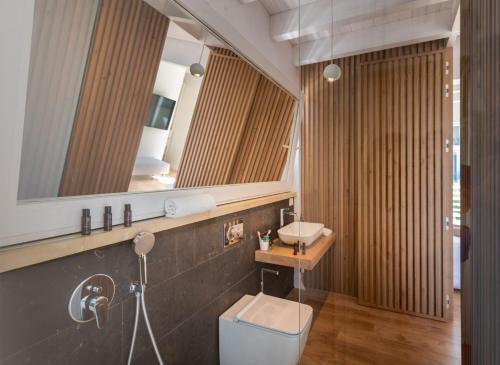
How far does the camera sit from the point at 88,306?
1.03 metres

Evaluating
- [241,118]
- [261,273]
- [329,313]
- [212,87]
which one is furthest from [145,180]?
[329,313]

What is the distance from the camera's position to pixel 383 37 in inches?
67.6

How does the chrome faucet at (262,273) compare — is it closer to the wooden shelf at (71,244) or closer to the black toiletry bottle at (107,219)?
the wooden shelf at (71,244)

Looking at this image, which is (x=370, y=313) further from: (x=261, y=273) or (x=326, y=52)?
(x=326, y=52)

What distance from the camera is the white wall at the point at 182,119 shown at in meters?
1.47

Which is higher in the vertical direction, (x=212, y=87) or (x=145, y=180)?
(x=212, y=87)

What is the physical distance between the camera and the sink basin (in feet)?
6.74

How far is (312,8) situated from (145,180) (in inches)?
72.9

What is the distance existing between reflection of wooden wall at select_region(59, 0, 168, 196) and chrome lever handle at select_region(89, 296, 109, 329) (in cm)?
43

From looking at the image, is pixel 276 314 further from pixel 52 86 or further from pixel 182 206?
pixel 52 86

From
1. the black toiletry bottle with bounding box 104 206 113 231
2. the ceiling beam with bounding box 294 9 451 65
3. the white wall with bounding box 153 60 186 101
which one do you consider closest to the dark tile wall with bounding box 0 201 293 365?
the black toiletry bottle with bounding box 104 206 113 231

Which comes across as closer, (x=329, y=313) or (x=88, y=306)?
(x=88, y=306)

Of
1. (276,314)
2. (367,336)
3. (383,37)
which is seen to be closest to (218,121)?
(383,37)

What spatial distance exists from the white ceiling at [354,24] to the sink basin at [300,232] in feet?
4.29
